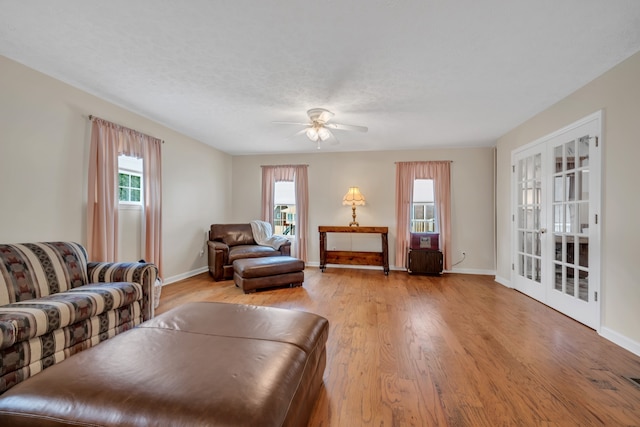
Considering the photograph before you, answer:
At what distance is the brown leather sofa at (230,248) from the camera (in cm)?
441

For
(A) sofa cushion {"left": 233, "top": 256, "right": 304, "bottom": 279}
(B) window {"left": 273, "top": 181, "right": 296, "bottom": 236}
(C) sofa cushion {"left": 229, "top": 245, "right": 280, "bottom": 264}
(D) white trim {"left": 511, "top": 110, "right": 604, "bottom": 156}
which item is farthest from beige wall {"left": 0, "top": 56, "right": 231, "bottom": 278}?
(D) white trim {"left": 511, "top": 110, "right": 604, "bottom": 156}

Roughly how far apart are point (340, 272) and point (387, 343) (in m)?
2.89

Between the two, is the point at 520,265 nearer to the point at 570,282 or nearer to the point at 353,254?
the point at 570,282

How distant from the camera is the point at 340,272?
5.17 meters

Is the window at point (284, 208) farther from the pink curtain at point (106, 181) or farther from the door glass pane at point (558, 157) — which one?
the door glass pane at point (558, 157)

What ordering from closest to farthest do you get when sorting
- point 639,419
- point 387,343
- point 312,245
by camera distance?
point 639,419 < point 387,343 < point 312,245

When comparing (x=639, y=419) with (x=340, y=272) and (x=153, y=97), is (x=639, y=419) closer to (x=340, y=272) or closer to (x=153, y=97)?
(x=340, y=272)

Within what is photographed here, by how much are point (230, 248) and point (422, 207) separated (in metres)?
3.73

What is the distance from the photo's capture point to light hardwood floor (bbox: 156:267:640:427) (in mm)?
1488

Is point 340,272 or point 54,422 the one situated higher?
point 54,422

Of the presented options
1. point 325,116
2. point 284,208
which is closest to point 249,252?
point 284,208

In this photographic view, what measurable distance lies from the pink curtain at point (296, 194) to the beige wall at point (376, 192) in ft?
0.46

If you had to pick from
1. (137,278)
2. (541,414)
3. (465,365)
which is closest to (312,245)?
(137,278)

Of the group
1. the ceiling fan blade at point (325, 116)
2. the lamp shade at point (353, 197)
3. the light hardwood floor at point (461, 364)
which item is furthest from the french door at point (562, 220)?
the ceiling fan blade at point (325, 116)
